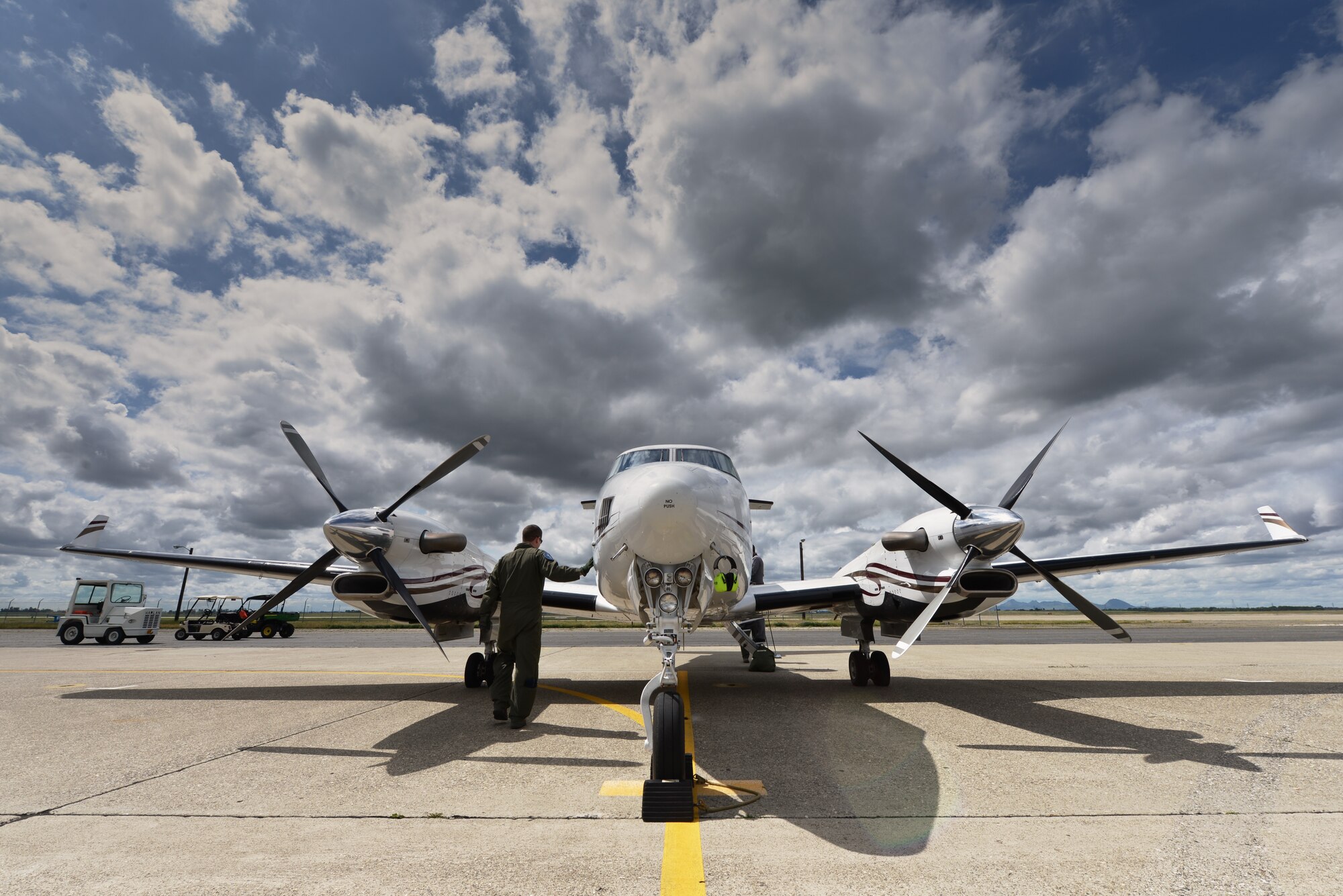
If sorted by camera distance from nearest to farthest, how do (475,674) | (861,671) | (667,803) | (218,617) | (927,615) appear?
(667,803), (927,615), (475,674), (861,671), (218,617)

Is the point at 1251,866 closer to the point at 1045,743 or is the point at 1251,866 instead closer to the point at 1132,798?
the point at 1132,798

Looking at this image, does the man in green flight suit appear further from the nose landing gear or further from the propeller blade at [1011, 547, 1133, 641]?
the propeller blade at [1011, 547, 1133, 641]

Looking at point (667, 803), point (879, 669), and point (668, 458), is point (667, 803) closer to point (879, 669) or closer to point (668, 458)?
point (668, 458)

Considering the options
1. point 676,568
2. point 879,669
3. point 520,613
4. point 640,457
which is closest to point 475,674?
point 520,613

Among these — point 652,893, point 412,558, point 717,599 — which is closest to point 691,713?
point 717,599

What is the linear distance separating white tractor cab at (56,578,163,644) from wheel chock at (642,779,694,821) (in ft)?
95.0

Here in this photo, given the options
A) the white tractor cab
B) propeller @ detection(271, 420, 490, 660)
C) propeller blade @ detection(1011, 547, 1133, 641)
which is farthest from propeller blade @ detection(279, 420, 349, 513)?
the white tractor cab

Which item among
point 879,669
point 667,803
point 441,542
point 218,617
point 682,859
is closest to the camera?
point 682,859

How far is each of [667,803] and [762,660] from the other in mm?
10504

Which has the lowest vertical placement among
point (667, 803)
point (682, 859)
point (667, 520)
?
point (682, 859)

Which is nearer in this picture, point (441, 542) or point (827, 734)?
point (827, 734)

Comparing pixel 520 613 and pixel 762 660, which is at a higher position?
pixel 520 613

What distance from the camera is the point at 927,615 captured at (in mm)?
8406

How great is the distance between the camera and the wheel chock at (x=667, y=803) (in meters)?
4.26
